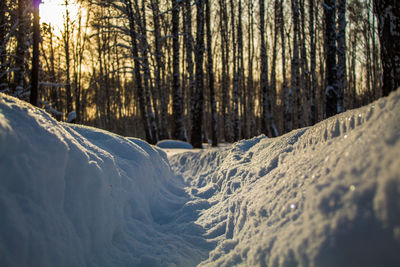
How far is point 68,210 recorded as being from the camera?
1.51m

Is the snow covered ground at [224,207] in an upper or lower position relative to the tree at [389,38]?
lower

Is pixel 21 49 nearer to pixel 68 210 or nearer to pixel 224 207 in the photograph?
pixel 68 210

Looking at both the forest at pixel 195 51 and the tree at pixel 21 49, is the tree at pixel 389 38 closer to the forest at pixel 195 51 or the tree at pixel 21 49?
the forest at pixel 195 51

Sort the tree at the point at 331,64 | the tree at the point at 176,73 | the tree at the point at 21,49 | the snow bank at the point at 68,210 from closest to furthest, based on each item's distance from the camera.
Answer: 1. the snow bank at the point at 68,210
2. the tree at the point at 331,64
3. the tree at the point at 21,49
4. the tree at the point at 176,73

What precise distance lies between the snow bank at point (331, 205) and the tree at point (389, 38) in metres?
1.78

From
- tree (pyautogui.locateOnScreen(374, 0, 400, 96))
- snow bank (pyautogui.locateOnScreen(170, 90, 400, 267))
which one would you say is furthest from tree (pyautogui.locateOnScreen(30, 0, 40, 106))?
tree (pyautogui.locateOnScreen(374, 0, 400, 96))

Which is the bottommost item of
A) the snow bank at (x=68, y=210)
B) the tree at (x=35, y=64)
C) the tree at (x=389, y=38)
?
the snow bank at (x=68, y=210)

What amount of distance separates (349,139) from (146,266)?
1.60 metres

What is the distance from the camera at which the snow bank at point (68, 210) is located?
3.89 ft

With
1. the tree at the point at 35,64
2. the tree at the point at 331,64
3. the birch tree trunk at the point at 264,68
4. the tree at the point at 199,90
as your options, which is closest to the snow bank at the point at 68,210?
the tree at the point at 331,64

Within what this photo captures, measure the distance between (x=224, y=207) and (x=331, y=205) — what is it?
158 cm

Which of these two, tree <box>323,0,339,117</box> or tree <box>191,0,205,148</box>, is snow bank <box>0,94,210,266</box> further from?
tree <box>191,0,205,148</box>

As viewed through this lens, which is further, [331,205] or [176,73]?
[176,73]

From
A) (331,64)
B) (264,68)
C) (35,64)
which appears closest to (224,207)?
(331,64)
